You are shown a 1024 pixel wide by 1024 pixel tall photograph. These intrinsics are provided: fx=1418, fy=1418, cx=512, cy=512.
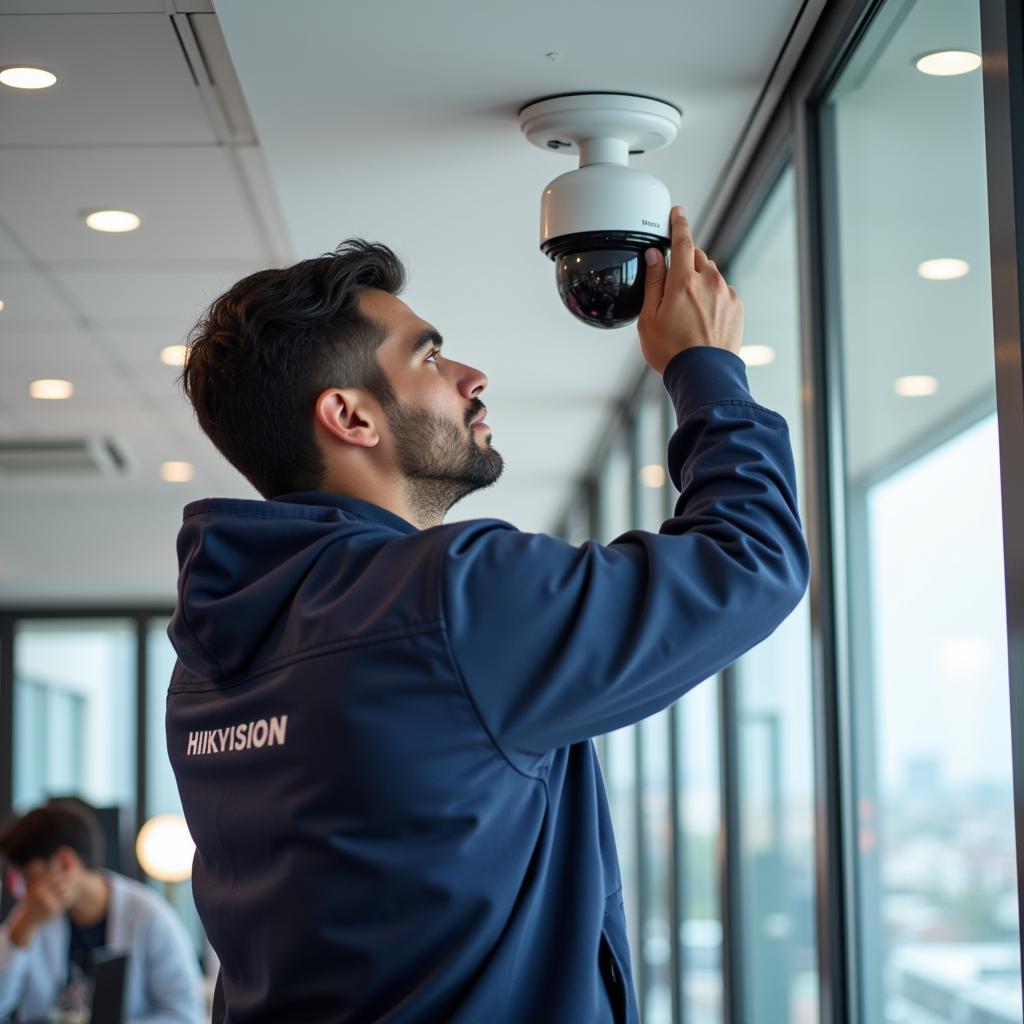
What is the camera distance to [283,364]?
4.19ft

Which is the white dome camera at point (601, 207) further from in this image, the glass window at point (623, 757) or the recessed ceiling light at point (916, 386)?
the glass window at point (623, 757)

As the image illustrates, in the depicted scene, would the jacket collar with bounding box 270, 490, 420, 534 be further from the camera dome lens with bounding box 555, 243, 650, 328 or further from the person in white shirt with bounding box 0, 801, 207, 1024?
the person in white shirt with bounding box 0, 801, 207, 1024

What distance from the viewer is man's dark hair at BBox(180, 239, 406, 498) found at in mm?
1275

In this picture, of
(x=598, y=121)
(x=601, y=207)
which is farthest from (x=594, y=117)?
(x=601, y=207)

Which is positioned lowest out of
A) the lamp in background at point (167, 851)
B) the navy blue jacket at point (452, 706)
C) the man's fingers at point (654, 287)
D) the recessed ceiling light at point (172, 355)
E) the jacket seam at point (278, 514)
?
the lamp in background at point (167, 851)

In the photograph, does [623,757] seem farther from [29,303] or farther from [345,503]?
[345,503]

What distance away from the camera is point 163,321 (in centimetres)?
377

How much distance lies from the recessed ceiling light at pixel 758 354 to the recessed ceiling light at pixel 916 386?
0.58 m

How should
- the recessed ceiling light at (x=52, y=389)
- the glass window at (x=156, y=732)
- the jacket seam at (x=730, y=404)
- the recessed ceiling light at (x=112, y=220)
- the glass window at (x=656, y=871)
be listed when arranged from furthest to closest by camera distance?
the glass window at (x=156, y=732)
the recessed ceiling light at (x=52, y=389)
the glass window at (x=656, y=871)
the recessed ceiling light at (x=112, y=220)
the jacket seam at (x=730, y=404)

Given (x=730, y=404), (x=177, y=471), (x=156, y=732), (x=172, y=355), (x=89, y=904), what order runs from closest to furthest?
(x=730, y=404) < (x=89, y=904) < (x=172, y=355) < (x=177, y=471) < (x=156, y=732)

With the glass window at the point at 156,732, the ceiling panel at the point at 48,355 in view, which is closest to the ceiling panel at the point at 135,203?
the ceiling panel at the point at 48,355

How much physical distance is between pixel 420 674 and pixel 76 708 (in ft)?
26.7

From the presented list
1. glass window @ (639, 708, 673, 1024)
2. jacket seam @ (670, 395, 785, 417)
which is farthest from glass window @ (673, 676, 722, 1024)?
jacket seam @ (670, 395, 785, 417)

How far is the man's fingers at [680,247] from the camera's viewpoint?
1.32 m
